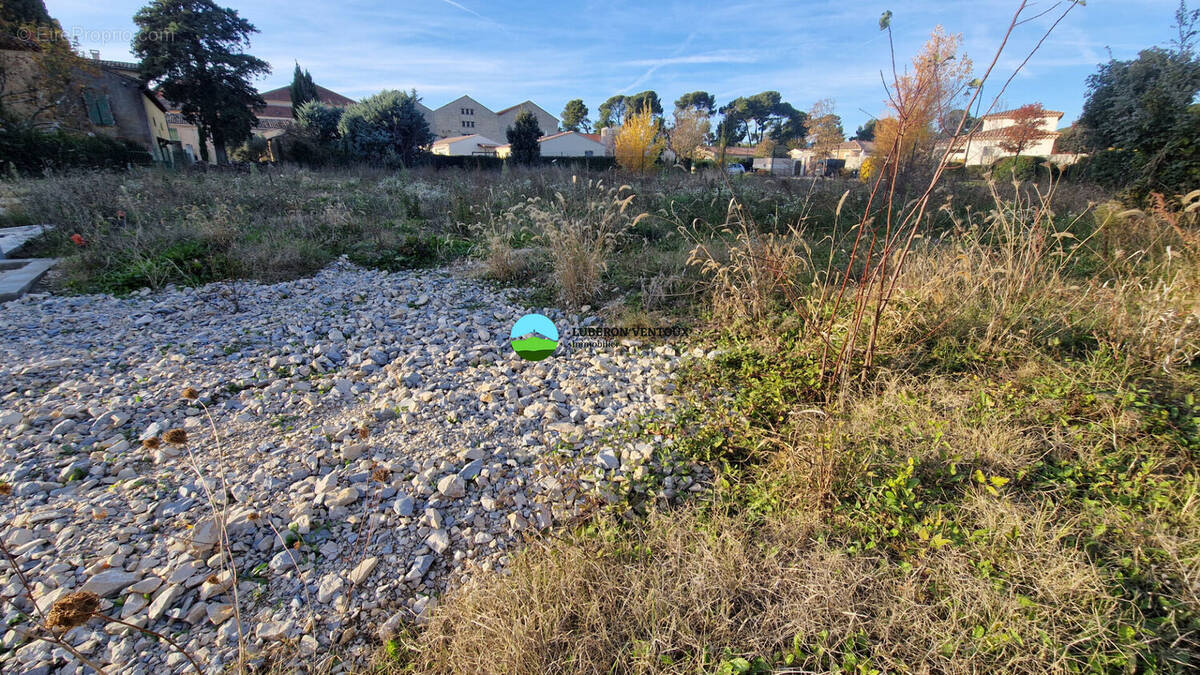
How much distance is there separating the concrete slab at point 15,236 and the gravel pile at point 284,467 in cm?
278

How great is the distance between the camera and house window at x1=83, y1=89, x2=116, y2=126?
63.0 ft

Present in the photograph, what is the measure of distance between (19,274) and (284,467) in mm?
5388

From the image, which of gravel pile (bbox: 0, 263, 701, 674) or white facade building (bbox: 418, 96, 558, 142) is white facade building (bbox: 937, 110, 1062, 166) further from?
white facade building (bbox: 418, 96, 558, 142)

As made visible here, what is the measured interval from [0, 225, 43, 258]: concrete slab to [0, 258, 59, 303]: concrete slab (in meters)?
0.32

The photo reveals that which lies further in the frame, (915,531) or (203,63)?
(203,63)

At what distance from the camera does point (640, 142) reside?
18.1m

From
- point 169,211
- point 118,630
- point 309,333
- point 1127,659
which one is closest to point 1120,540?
point 1127,659

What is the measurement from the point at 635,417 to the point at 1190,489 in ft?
7.21

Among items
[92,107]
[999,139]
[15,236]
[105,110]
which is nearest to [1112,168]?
[999,139]

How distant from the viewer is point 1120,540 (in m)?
1.63

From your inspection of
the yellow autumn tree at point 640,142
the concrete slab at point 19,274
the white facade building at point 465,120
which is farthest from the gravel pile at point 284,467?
the white facade building at point 465,120

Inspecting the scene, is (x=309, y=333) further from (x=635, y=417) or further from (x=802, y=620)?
(x=802, y=620)

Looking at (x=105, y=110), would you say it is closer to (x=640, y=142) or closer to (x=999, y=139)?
(x=640, y=142)

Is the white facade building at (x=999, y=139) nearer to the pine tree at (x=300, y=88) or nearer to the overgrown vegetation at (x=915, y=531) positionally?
the overgrown vegetation at (x=915, y=531)
